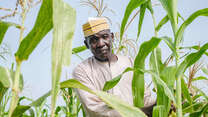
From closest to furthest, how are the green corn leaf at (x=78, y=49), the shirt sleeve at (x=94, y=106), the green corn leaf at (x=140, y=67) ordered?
the green corn leaf at (x=140, y=67), the shirt sleeve at (x=94, y=106), the green corn leaf at (x=78, y=49)

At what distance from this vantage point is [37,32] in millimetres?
582

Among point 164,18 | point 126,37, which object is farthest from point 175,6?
point 126,37

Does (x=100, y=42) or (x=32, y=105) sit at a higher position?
(x=100, y=42)

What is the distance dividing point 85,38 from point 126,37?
17.2 inches

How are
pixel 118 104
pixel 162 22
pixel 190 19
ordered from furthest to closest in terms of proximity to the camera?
pixel 162 22 < pixel 190 19 < pixel 118 104

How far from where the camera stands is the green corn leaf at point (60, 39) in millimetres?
451

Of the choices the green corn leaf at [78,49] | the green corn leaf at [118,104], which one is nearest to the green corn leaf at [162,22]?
the green corn leaf at [118,104]

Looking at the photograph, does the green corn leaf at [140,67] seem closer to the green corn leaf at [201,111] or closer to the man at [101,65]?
the green corn leaf at [201,111]

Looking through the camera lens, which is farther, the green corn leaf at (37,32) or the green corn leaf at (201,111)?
the green corn leaf at (201,111)

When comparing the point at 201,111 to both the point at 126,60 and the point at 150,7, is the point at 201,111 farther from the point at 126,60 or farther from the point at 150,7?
the point at 126,60

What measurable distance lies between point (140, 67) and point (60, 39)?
2.04 ft

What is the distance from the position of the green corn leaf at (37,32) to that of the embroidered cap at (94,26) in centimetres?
113

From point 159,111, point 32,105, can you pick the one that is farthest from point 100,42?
point 32,105

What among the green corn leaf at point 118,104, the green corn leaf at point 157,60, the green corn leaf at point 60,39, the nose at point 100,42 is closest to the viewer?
the green corn leaf at point 60,39
